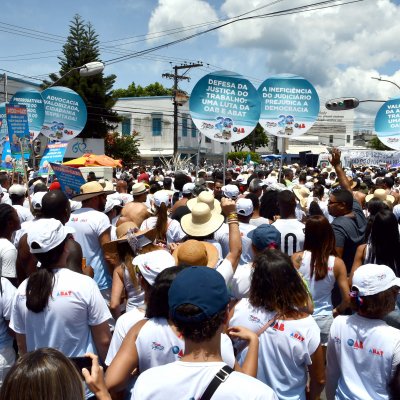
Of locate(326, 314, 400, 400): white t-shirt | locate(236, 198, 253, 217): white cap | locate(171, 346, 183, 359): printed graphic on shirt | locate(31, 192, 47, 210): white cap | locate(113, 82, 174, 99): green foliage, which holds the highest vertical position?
locate(113, 82, 174, 99): green foliage

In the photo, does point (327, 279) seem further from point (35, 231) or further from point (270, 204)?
point (270, 204)

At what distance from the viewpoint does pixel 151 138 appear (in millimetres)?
55938

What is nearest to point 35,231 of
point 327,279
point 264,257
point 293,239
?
point 264,257

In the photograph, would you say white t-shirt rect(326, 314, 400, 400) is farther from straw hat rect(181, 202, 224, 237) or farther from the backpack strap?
straw hat rect(181, 202, 224, 237)

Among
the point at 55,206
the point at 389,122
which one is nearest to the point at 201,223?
the point at 55,206

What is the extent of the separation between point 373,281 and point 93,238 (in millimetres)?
3269

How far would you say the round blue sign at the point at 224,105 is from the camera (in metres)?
9.50

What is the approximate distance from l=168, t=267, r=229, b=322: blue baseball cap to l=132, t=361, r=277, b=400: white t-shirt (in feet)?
0.59

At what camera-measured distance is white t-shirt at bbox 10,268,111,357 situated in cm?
295

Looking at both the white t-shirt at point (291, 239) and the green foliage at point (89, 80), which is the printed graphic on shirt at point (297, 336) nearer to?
the white t-shirt at point (291, 239)

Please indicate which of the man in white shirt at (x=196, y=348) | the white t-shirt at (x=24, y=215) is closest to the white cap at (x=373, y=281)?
the man in white shirt at (x=196, y=348)

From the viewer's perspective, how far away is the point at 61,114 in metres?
11.9

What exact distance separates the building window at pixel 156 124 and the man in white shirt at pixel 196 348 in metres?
54.3

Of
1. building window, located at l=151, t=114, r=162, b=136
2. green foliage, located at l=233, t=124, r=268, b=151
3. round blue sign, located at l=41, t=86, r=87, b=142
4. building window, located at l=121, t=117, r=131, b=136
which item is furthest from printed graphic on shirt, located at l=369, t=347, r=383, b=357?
green foliage, located at l=233, t=124, r=268, b=151
